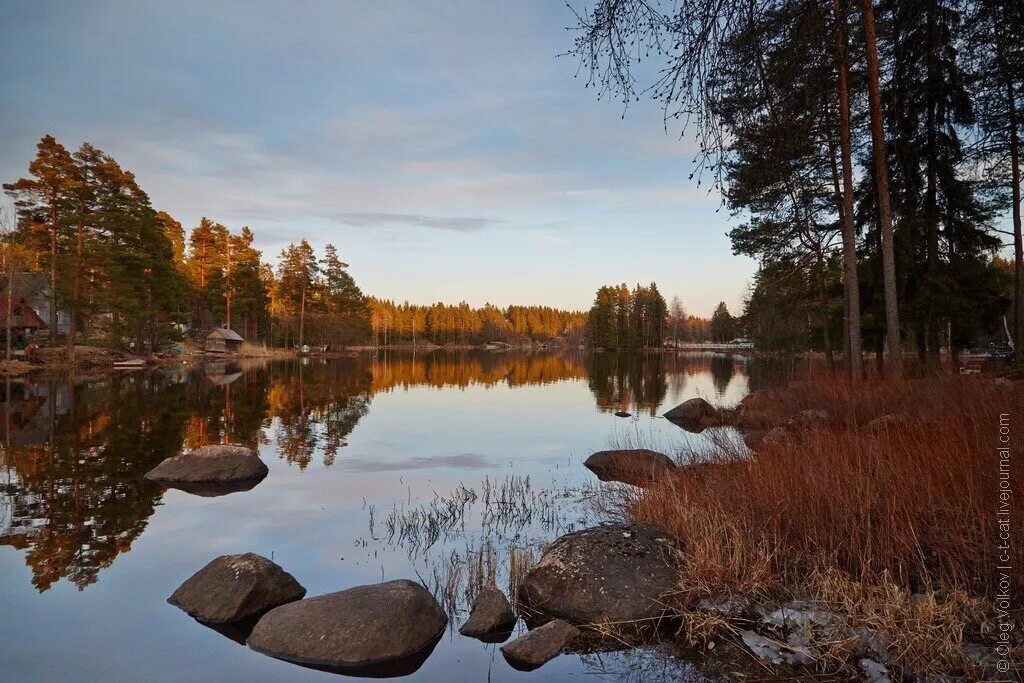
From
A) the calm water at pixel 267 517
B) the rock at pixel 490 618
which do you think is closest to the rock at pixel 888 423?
the calm water at pixel 267 517

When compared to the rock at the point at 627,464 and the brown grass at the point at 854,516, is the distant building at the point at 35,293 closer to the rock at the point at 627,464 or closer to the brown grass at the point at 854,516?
the rock at the point at 627,464

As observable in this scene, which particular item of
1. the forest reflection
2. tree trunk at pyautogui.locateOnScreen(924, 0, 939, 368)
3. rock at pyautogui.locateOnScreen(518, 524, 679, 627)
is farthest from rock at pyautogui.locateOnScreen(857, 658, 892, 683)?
tree trunk at pyautogui.locateOnScreen(924, 0, 939, 368)

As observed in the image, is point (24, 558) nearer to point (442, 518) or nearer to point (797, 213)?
point (442, 518)

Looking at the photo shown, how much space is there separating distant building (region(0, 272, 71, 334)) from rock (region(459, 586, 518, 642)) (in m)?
58.0

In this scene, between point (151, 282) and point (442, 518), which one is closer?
point (442, 518)

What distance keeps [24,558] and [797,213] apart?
969 inches

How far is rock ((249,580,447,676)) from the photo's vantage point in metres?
6.60

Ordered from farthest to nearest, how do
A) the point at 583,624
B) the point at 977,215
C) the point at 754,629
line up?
the point at 977,215
the point at 583,624
the point at 754,629

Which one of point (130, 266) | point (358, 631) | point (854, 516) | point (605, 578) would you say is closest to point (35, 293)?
point (130, 266)

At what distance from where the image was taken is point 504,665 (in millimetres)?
6492

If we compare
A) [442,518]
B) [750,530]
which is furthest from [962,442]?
[442,518]

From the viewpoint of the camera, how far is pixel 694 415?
26.0 metres

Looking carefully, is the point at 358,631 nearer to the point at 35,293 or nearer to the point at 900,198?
the point at 900,198

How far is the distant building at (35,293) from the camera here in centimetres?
5510
